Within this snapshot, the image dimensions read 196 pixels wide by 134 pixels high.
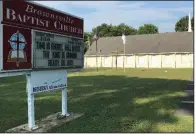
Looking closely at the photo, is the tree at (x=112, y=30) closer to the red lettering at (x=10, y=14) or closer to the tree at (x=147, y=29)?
the tree at (x=147, y=29)

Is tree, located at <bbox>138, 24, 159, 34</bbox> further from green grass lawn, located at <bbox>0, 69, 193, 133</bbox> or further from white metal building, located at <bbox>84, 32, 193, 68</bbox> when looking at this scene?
green grass lawn, located at <bbox>0, 69, 193, 133</bbox>

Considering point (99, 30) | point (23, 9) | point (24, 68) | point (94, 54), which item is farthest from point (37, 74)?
point (99, 30)

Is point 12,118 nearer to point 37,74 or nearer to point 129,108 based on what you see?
point 37,74

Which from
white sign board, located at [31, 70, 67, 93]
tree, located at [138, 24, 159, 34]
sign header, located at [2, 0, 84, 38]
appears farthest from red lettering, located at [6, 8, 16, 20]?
tree, located at [138, 24, 159, 34]

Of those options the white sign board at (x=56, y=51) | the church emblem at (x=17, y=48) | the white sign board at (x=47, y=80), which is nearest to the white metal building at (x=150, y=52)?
the white sign board at (x=56, y=51)

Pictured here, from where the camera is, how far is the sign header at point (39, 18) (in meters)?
6.77

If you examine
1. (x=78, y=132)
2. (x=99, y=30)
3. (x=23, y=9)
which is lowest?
(x=78, y=132)

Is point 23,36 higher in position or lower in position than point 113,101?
higher

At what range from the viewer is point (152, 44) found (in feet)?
188

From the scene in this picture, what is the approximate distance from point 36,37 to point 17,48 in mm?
694

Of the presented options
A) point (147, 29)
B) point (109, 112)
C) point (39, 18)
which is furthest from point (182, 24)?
point (39, 18)

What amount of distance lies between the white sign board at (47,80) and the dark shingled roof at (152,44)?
45.5m

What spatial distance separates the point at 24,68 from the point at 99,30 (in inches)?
3191

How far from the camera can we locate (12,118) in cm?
891
